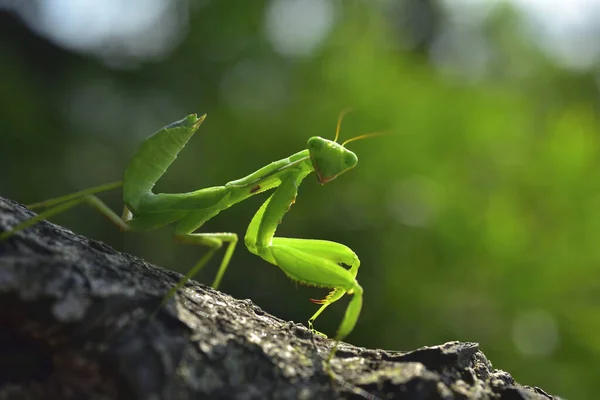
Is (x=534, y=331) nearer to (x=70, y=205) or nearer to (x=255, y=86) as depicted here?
(x=70, y=205)

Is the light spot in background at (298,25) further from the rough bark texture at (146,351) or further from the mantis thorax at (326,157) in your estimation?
the rough bark texture at (146,351)

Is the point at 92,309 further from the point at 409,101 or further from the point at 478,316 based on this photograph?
the point at 409,101

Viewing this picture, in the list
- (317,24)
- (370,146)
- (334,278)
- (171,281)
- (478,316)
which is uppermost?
(317,24)

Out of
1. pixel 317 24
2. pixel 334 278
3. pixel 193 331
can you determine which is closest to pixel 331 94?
pixel 317 24

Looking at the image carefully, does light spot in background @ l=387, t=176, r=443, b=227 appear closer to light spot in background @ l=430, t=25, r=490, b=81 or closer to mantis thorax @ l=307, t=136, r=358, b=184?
light spot in background @ l=430, t=25, r=490, b=81

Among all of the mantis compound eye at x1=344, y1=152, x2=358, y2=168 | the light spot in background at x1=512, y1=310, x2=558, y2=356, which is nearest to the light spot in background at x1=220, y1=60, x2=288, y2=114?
the light spot in background at x1=512, y1=310, x2=558, y2=356

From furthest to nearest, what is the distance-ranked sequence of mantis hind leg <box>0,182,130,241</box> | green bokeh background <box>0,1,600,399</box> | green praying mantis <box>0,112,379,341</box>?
green bokeh background <box>0,1,600,399</box> → green praying mantis <box>0,112,379,341</box> → mantis hind leg <box>0,182,130,241</box>

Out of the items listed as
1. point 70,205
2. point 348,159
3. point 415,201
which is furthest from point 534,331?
point 70,205
